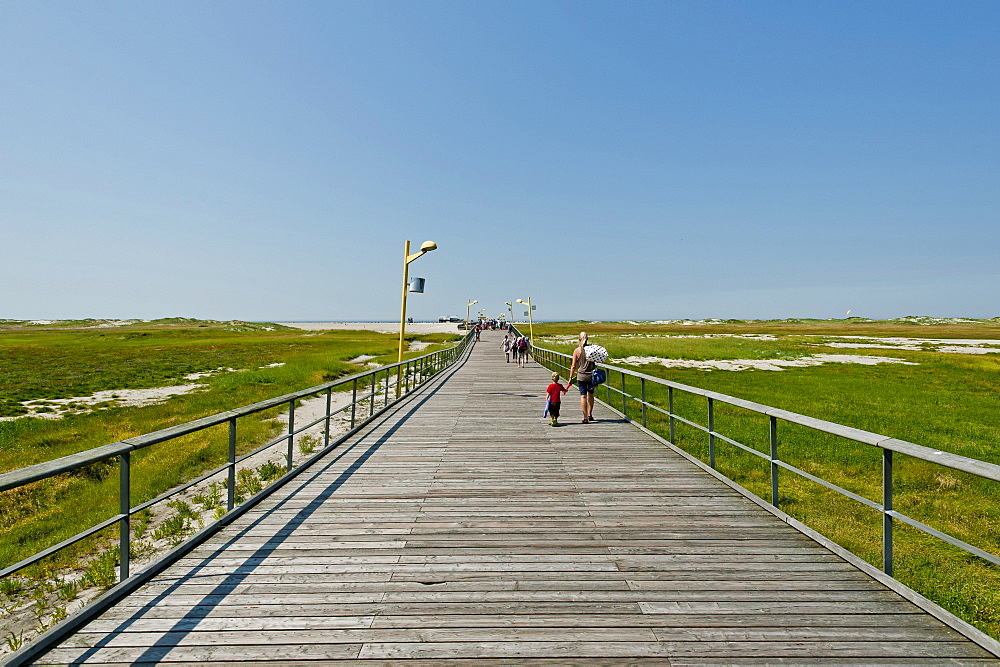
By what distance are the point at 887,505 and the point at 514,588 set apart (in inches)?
106

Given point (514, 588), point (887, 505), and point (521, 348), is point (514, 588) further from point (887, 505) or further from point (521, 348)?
point (521, 348)

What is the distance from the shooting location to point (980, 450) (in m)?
10.6

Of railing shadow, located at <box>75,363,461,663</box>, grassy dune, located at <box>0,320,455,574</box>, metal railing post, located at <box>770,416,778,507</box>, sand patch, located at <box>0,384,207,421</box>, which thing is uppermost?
metal railing post, located at <box>770,416,778,507</box>

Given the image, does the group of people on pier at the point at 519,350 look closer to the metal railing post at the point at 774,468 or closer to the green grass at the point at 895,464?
the green grass at the point at 895,464

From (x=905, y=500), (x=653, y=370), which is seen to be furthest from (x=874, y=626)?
(x=653, y=370)

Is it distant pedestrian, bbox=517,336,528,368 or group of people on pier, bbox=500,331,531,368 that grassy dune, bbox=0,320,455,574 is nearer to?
group of people on pier, bbox=500,331,531,368

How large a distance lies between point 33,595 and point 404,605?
15.0 feet

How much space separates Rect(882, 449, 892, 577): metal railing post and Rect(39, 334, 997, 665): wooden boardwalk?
270 millimetres

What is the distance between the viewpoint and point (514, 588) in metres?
3.45

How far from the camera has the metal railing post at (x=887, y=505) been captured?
11.0 ft

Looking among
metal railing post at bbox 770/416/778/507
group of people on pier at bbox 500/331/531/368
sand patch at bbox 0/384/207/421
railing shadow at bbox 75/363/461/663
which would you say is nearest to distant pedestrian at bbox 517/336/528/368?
group of people on pier at bbox 500/331/531/368

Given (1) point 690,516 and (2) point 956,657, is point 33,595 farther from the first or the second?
(2) point 956,657

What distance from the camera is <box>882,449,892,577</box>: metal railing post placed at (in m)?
3.35

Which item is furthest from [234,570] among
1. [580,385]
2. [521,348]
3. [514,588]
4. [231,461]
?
[521,348]
